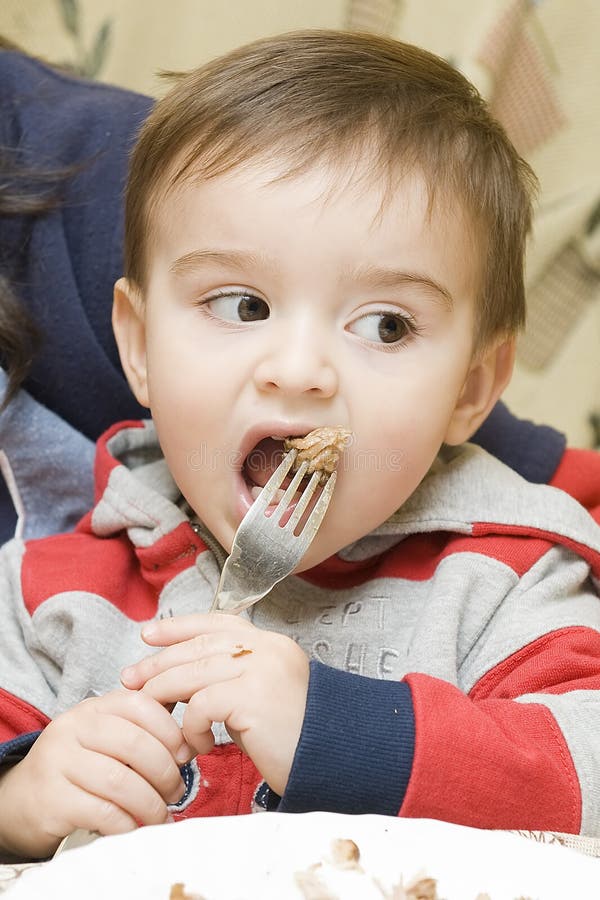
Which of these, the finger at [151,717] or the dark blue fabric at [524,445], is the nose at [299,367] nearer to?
the finger at [151,717]

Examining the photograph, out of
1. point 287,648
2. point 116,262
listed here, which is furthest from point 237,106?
point 287,648

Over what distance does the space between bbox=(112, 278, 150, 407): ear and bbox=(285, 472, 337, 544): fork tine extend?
0.82 ft

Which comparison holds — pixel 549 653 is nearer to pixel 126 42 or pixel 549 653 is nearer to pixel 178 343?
pixel 178 343

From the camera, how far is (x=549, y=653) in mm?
873

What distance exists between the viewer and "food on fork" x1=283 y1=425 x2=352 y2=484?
32.8 inches

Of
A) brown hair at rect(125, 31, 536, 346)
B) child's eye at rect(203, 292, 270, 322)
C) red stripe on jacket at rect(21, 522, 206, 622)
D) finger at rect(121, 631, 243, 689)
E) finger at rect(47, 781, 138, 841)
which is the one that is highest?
brown hair at rect(125, 31, 536, 346)

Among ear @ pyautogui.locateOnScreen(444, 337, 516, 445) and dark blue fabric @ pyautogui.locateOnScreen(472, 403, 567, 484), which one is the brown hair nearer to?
ear @ pyautogui.locateOnScreen(444, 337, 516, 445)

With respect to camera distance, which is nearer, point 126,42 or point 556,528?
point 556,528

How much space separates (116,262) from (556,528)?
0.61 meters

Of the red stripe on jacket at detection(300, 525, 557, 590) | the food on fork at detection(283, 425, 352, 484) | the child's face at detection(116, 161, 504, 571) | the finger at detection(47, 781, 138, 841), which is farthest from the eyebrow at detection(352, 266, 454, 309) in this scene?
the finger at detection(47, 781, 138, 841)

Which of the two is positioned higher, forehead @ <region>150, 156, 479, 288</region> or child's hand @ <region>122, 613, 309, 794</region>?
forehead @ <region>150, 156, 479, 288</region>

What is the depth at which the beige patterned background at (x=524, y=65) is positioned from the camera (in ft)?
5.43

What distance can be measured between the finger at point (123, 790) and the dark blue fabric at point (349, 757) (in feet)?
0.30

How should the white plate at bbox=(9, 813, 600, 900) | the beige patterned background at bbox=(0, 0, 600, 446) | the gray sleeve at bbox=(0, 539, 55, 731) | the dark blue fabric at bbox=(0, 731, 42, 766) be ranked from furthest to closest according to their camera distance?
the beige patterned background at bbox=(0, 0, 600, 446) → the gray sleeve at bbox=(0, 539, 55, 731) → the dark blue fabric at bbox=(0, 731, 42, 766) → the white plate at bbox=(9, 813, 600, 900)
